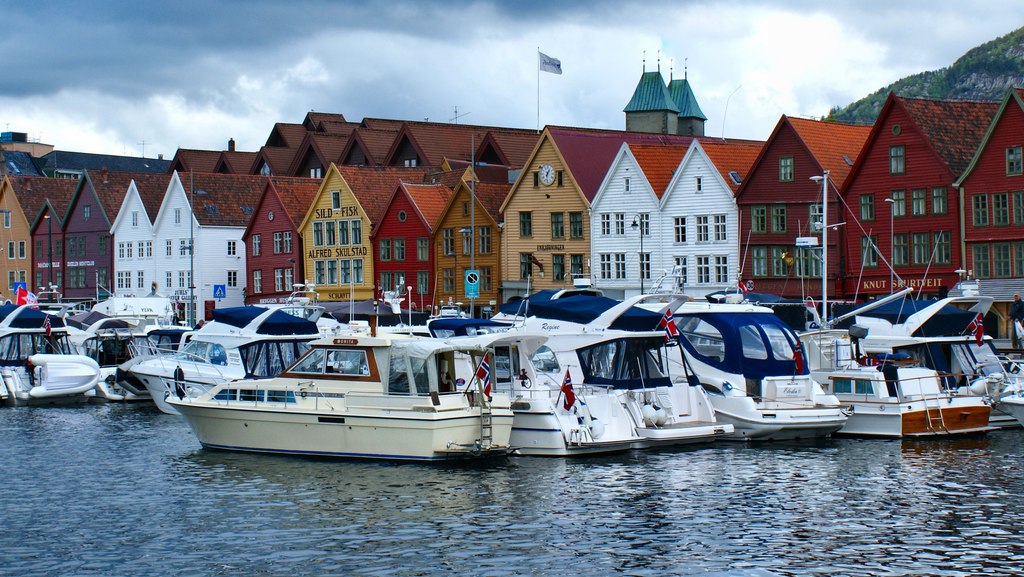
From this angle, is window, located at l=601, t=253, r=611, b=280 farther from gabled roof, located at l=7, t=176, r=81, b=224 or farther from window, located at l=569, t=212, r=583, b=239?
gabled roof, located at l=7, t=176, r=81, b=224

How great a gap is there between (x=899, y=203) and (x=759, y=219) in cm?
705

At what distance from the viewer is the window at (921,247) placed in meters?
59.9

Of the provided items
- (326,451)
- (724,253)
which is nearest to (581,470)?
(326,451)

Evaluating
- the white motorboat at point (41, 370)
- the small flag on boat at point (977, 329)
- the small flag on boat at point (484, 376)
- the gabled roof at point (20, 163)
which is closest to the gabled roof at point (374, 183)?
the white motorboat at point (41, 370)

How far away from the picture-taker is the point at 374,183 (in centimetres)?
8500

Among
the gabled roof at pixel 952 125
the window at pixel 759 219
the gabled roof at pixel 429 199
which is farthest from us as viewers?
the gabled roof at pixel 429 199

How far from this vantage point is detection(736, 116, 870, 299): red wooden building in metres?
63.0

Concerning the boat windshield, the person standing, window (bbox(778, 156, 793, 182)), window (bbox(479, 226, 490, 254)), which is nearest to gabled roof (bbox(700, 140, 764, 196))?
window (bbox(778, 156, 793, 182))

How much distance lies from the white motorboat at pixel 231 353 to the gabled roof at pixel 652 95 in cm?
5879

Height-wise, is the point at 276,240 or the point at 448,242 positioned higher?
the point at 276,240

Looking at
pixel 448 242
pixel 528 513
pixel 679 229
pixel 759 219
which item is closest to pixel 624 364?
pixel 528 513

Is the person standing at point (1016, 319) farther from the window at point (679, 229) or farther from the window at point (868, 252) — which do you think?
the window at point (679, 229)

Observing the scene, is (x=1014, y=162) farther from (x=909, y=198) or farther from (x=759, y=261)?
(x=759, y=261)

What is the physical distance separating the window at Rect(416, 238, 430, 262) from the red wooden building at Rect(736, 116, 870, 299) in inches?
787
